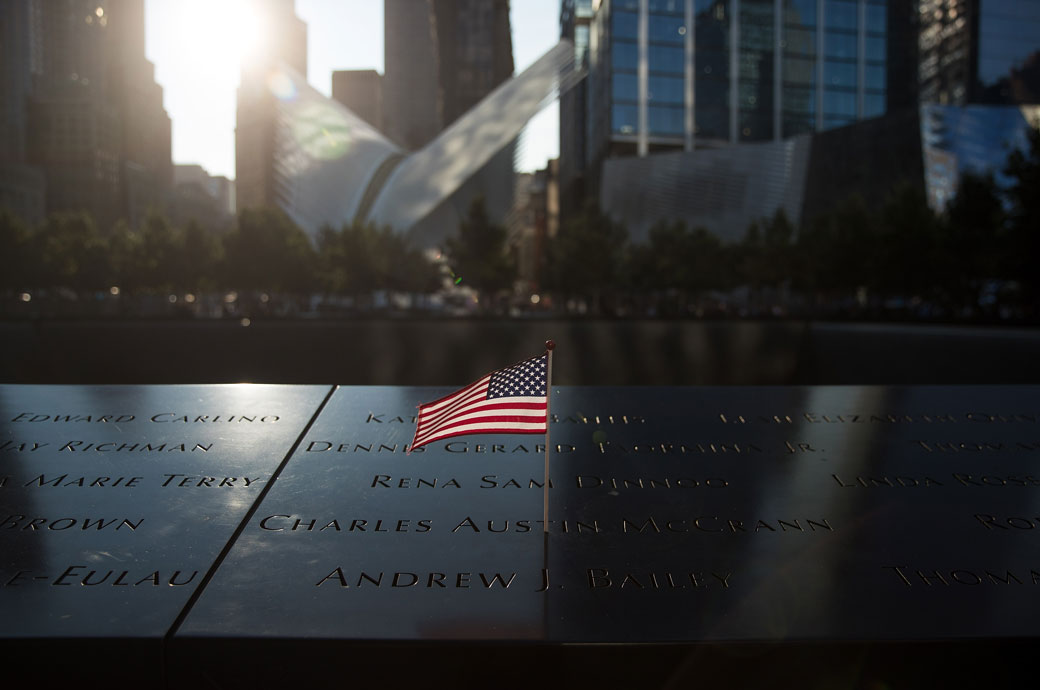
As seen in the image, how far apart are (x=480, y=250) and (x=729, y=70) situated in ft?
157

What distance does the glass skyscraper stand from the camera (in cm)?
8056

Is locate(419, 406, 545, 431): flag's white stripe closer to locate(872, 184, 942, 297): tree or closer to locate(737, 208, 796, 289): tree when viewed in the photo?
locate(872, 184, 942, 297): tree

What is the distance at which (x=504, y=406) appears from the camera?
192 inches

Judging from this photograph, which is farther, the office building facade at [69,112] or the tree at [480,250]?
the office building facade at [69,112]

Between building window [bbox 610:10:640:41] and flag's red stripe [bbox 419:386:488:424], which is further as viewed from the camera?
building window [bbox 610:10:640:41]

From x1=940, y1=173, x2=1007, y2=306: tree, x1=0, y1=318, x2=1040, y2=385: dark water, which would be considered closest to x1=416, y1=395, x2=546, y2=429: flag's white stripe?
x1=0, y1=318, x2=1040, y2=385: dark water

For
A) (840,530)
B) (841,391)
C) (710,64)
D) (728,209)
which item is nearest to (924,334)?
(841,391)

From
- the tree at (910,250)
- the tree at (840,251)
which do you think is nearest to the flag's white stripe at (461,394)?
the tree at (910,250)

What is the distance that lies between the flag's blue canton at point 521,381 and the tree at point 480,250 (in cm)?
4443

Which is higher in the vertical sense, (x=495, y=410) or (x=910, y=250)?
(x=910, y=250)

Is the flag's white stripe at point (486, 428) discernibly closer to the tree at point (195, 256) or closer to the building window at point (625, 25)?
the tree at point (195, 256)

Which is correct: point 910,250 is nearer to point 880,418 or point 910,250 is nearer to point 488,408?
point 880,418

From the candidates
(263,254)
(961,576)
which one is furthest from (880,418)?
(263,254)

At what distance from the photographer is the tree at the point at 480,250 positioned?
162ft
